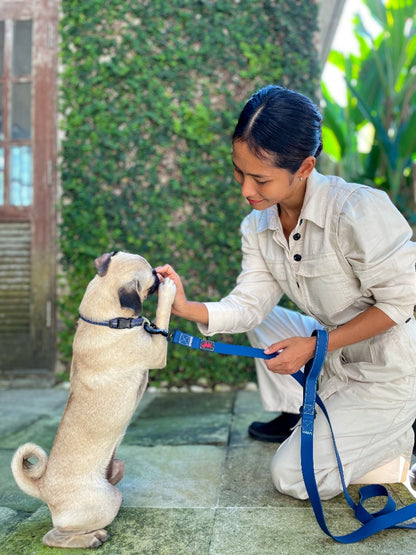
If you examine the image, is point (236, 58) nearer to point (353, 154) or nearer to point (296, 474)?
point (296, 474)

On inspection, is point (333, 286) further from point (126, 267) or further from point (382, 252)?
point (126, 267)

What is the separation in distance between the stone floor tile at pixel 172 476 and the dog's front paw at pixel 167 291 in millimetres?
841

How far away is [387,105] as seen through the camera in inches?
302

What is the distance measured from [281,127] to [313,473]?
51.4 inches

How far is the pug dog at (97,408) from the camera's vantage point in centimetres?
204

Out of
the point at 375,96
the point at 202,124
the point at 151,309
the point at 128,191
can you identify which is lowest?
the point at 151,309

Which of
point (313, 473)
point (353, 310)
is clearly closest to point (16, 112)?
point (353, 310)

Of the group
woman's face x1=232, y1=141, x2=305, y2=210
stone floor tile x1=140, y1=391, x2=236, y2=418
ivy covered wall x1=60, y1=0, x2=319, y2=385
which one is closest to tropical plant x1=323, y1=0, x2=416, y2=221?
ivy covered wall x1=60, y1=0, x2=319, y2=385

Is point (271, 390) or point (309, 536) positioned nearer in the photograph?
point (309, 536)

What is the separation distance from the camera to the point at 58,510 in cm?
203

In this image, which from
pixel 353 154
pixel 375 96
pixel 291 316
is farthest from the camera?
pixel 353 154

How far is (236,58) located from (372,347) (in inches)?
124

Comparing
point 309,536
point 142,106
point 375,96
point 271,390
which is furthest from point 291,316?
point 375,96

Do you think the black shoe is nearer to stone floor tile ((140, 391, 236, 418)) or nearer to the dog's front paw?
stone floor tile ((140, 391, 236, 418))
